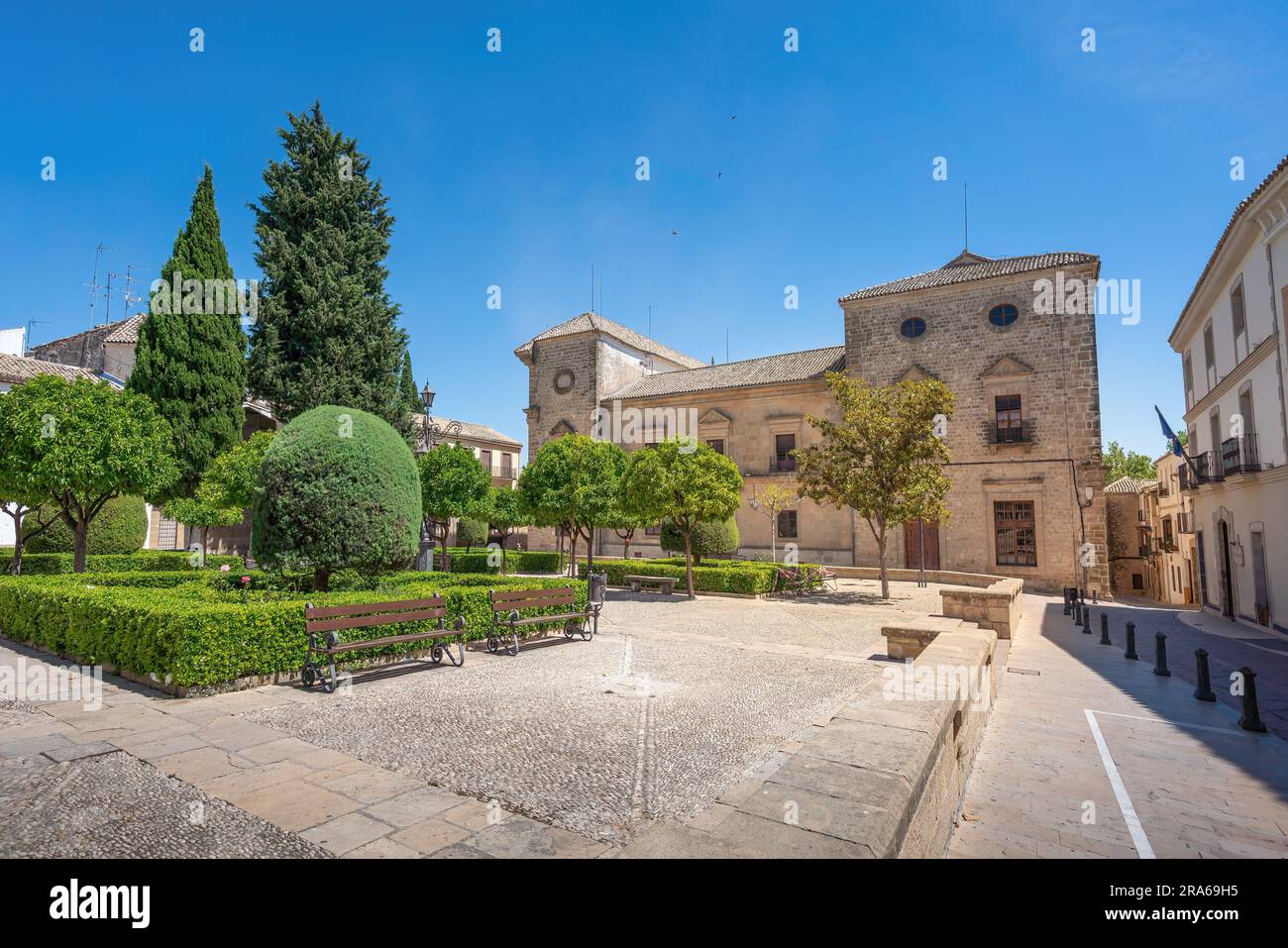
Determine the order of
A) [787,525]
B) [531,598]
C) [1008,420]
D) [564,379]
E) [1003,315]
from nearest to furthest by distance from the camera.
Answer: [531,598], [1008,420], [1003,315], [787,525], [564,379]

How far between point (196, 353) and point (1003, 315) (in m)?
29.0

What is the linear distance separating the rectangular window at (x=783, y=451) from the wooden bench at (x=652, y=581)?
12.5 metres

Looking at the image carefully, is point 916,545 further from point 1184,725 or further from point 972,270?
point 1184,725

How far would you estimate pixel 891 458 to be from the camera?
57.8 feet

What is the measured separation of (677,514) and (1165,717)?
11737mm

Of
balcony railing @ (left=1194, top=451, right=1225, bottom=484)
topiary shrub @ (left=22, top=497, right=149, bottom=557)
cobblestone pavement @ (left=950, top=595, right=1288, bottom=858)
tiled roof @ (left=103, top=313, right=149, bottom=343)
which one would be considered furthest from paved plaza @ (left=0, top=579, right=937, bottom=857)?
tiled roof @ (left=103, top=313, right=149, bottom=343)

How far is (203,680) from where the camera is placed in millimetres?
6234

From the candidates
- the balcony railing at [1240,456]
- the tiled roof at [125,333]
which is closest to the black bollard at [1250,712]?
the balcony railing at [1240,456]

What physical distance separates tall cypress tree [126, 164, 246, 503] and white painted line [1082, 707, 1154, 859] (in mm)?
24496

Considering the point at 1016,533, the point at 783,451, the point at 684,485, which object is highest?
the point at 783,451

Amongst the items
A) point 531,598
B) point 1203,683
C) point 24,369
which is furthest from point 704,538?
point 24,369

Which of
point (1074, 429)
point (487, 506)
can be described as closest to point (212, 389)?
point (487, 506)
